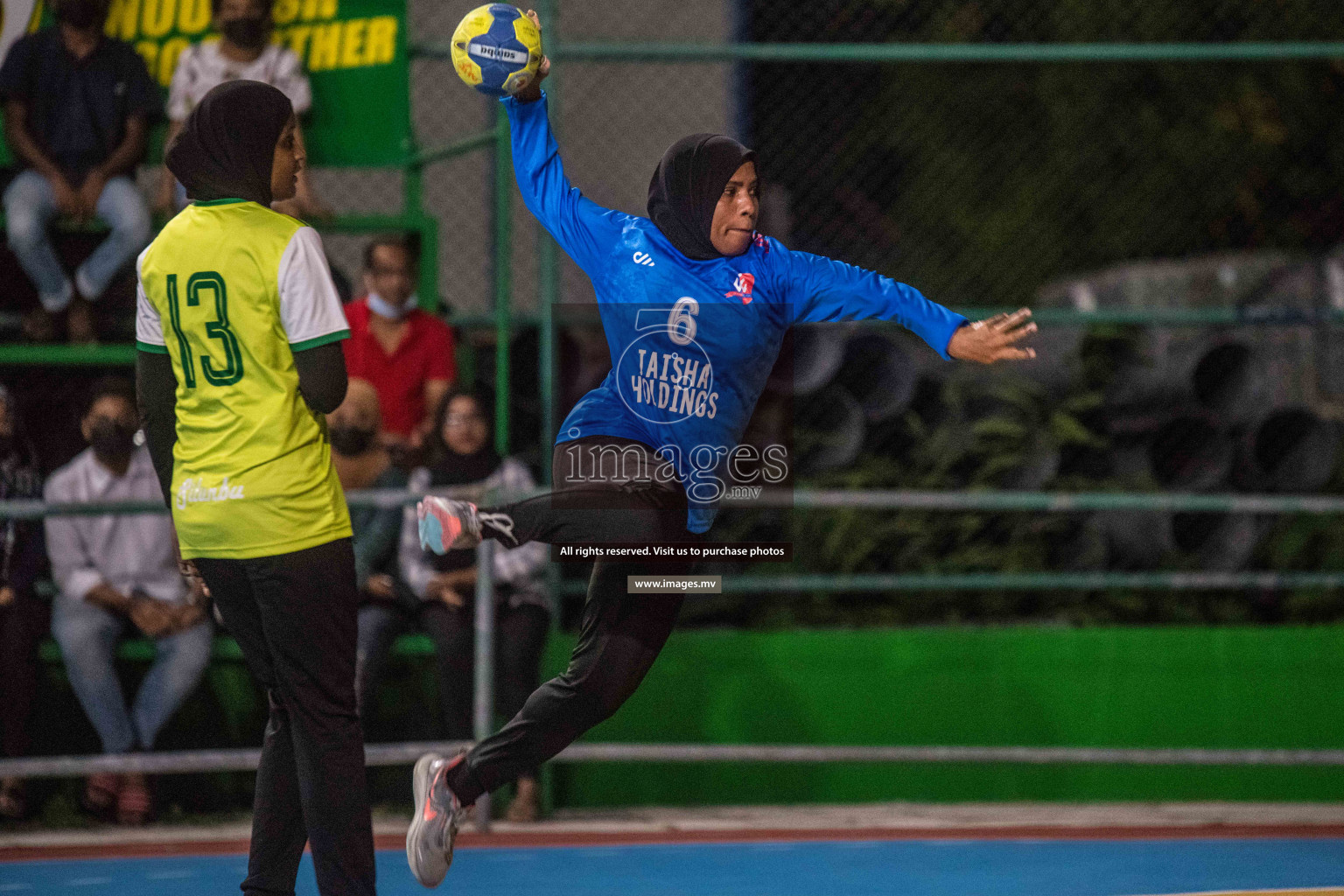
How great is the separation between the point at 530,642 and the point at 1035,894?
256 cm

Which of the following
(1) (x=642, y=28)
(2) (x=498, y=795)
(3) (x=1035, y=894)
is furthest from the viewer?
(1) (x=642, y=28)

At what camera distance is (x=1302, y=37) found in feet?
38.3

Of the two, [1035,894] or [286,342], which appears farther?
[1035,894]

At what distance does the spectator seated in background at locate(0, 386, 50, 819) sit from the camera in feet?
22.1

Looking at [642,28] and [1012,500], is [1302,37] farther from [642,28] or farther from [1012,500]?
[1012,500]

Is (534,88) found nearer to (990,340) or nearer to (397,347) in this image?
(990,340)

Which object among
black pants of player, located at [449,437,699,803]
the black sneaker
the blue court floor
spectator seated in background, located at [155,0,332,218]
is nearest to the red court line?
the blue court floor

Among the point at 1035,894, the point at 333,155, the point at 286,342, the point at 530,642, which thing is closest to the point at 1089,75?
the point at 333,155

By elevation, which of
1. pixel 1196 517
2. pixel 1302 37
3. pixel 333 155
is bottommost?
pixel 1196 517

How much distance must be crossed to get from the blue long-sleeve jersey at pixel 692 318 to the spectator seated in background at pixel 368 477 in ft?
8.06

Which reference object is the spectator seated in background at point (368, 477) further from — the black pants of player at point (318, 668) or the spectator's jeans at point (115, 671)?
the black pants of player at point (318, 668)

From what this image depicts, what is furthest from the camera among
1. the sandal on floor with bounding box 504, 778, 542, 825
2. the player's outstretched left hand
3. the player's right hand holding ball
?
the sandal on floor with bounding box 504, 778, 542, 825

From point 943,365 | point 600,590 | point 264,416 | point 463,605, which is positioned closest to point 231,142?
point 264,416

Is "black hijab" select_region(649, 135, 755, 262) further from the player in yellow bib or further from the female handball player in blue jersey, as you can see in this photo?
the player in yellow bib
